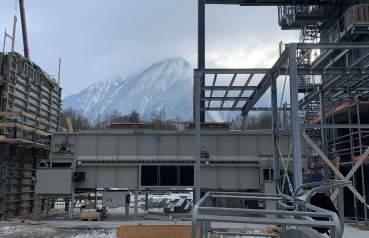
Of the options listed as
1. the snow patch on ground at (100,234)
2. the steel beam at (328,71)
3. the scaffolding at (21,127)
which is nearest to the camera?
the steel beam at (328,71)

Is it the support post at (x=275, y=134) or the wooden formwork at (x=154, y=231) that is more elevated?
the support post at (x=275, y=134)

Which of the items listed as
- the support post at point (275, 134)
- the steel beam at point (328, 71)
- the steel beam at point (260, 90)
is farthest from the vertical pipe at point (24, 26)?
the steel beam at point (328, 71)

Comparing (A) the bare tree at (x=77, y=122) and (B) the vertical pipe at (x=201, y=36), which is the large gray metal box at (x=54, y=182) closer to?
(B) the vertical pipe at (x=201, y=36)

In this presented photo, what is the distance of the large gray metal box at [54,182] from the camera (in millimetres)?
17078

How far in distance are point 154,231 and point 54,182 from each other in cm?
812

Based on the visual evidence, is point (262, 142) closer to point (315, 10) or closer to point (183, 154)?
point (183, 154)

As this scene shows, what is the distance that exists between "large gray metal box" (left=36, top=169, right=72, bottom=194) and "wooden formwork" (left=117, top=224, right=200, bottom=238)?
276 inches

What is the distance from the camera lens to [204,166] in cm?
1798

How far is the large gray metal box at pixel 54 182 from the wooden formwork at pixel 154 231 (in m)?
7.02

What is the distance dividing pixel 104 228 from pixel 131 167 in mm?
4656

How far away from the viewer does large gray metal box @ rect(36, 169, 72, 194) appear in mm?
17078

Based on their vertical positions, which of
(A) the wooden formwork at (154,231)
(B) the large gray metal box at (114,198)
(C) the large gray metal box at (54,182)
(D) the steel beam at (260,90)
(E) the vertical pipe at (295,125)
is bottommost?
(A) the wooden formwork at (154,231)

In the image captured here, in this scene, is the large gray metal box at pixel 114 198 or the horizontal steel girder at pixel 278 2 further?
the horizontal steel girder at pixel 278 2

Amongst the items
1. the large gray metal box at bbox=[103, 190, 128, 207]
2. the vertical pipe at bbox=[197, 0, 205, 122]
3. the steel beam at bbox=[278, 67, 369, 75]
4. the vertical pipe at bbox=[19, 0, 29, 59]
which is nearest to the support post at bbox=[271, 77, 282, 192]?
the steel beam at bbox=[278, 67, 369, 75]
